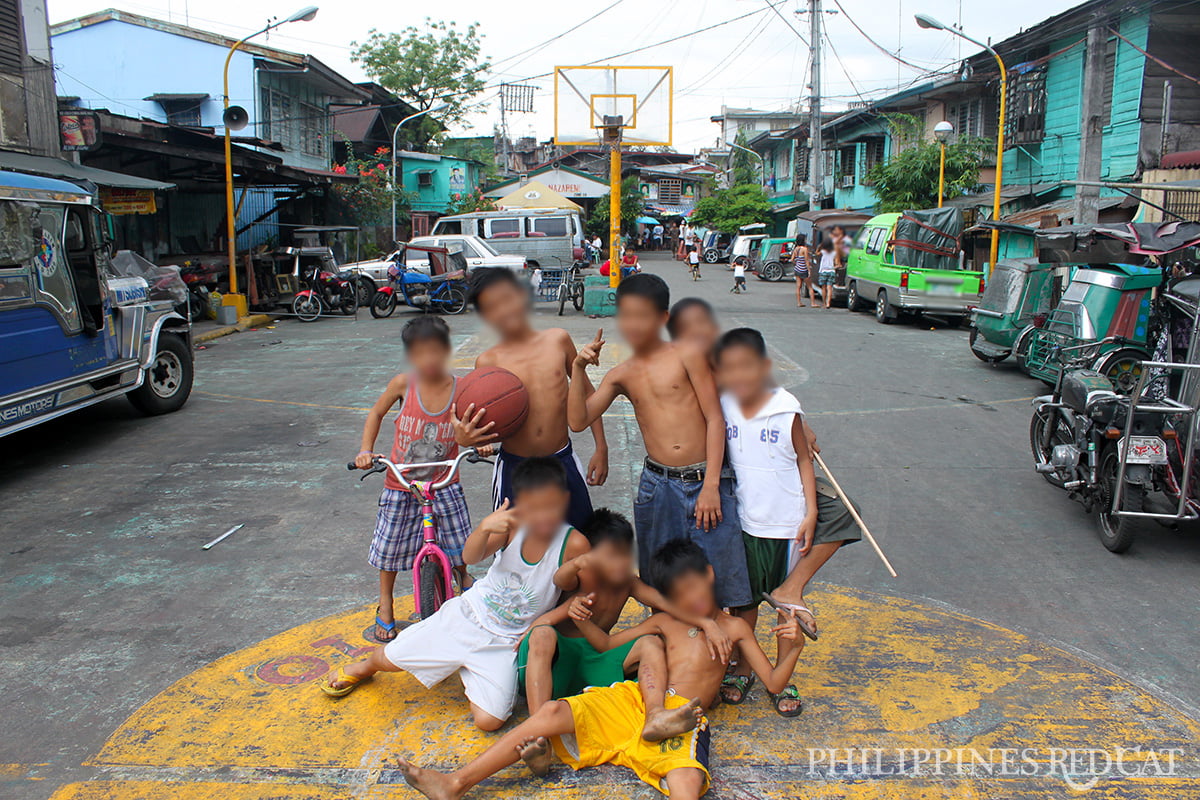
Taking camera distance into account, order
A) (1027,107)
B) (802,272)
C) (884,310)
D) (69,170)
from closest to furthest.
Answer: (69,170) → (884,310) → (802,272) → (1027,107)

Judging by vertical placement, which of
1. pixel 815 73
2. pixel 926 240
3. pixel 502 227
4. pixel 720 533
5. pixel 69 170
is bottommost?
pixel 720 533

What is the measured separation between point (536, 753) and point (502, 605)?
591 mm

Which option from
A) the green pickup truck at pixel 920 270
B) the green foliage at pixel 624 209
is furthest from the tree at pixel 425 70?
the green pickup truck at pixel 920 270

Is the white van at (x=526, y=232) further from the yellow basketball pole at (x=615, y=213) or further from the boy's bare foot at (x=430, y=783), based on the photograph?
the boy's bare foot at (x=430, y=783)

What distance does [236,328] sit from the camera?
1656cm

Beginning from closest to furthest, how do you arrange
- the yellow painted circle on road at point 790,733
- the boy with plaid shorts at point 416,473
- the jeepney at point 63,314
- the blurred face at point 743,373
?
the yellow painted circle on road at point 790,733, the blurred face at point 743,373, the boy with plaid shorts at point 416,473, the jeepney at point 63,314

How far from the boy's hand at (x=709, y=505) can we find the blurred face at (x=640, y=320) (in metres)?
0.59

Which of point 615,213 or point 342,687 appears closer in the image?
point 342,687

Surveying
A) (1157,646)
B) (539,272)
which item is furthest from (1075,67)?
(1157,646)

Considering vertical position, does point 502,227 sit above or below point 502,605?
above

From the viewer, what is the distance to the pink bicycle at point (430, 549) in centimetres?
383

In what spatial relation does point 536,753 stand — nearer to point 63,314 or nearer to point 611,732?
point 611,732

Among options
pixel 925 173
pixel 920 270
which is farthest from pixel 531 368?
pixel 925 173

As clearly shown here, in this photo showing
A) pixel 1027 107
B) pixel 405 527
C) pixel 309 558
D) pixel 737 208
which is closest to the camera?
pixel 405 527
